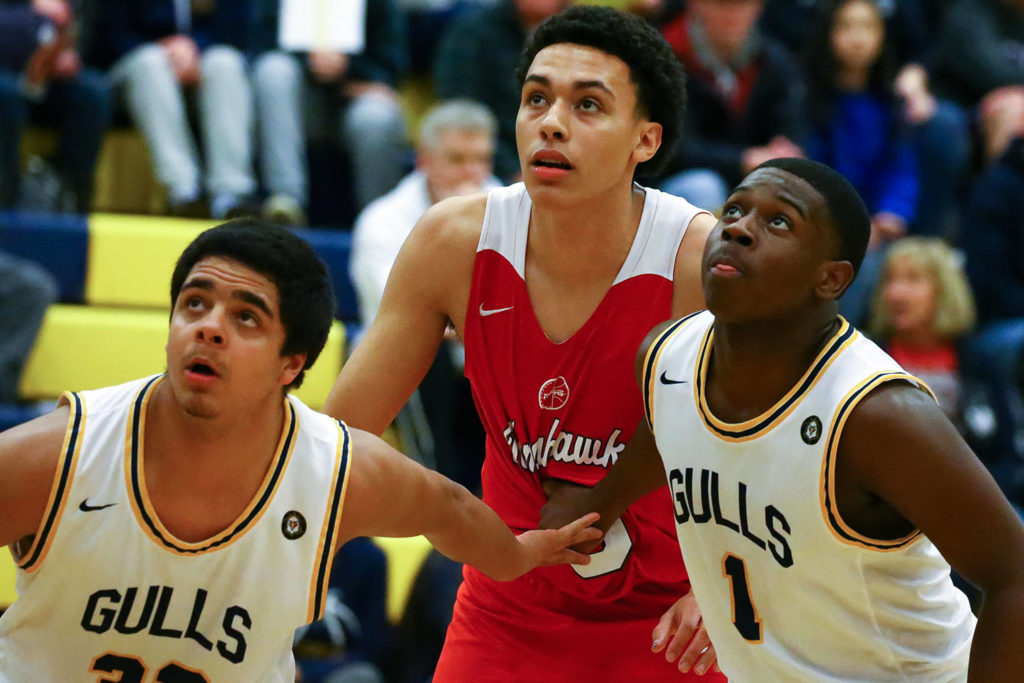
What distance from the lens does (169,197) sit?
734 centimetres

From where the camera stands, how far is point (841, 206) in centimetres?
297

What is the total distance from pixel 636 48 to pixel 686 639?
4.57 ft

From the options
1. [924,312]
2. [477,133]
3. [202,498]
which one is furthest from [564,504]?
[924,312]

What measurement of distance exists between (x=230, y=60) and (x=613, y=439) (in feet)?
14.5

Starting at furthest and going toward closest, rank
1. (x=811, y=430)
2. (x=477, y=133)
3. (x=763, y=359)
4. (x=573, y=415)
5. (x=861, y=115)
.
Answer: (x=861, y=115), (x=477, y=133), (x=573, y=415), (x=763, y=359), (x=811, y=430)

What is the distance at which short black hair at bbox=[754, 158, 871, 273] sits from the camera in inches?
117

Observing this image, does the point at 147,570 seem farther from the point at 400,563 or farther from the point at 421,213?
the point at 421,213

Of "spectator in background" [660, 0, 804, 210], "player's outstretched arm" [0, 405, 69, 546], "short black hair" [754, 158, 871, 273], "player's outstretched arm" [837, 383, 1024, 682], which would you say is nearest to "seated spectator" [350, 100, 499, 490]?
"spectator in background" [660, 0, 804, 210]

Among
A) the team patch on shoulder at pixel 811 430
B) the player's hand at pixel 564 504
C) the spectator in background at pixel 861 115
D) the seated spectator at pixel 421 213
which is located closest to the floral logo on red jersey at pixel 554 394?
the player's hand at pixel 564 504

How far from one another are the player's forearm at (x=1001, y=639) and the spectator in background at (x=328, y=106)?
4955 millimetres

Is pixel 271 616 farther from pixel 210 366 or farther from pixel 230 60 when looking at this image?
pixel 230 60

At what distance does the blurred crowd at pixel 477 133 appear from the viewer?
6520mm

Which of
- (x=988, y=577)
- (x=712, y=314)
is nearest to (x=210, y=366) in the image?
(x=712, y=314)

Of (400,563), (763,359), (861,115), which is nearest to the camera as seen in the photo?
(763,359)
